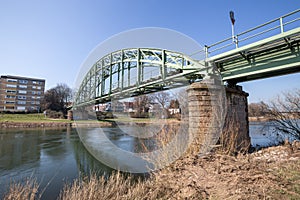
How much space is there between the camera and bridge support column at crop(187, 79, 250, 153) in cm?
619

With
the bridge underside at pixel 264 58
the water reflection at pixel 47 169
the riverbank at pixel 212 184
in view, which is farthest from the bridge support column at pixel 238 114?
the water reflection at pixel 47 169

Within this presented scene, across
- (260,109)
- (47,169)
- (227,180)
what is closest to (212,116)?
(227,180)

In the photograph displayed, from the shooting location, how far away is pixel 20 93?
173 feet

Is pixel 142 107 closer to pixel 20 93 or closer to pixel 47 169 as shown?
pixel 47 169

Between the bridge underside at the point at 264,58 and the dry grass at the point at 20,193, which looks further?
the bridge underside at the point at 264,58

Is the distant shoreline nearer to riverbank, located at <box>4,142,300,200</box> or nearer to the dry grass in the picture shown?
riverbank, located at <box>4,142,300,200</box>

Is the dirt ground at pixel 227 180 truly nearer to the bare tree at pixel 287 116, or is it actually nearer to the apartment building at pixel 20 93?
the bare tree at pixel 287 116

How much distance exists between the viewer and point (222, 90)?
23.6 feet

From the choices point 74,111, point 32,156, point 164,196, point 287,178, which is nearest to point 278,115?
point 287,178

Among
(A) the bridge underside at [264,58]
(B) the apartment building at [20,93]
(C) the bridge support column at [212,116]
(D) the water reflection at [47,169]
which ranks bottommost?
(D) the water reflection at [47,169]

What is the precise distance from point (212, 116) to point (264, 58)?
3233mm

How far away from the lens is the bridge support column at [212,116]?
6.19 m

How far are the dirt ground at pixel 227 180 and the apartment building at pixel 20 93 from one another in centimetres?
5860

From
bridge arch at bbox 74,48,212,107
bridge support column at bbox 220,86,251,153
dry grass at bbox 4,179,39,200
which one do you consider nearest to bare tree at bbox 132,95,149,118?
bridge arch at bbox 74,48,212,107
